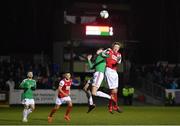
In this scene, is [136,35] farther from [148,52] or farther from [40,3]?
[40,3]

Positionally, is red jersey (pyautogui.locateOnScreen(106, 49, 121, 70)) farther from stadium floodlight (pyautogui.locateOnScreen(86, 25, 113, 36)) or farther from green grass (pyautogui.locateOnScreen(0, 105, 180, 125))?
stadium floodlight (pyautogui.locateOnScreen(86, 25, 113, 36))

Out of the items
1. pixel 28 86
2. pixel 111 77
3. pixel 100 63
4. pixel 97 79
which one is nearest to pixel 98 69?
pixel 100 63

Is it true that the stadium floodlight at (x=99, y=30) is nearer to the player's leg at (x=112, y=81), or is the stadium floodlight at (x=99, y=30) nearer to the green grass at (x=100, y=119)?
the green grass at (x=100, y=119)

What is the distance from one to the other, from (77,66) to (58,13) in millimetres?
5998

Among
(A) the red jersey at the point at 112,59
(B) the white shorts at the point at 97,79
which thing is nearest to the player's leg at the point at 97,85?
(B) the white shorts at the point at 97,79

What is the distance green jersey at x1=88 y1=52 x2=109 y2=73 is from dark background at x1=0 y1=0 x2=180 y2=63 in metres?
34.6

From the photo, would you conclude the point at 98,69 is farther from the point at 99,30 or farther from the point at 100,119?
the point at 99,30

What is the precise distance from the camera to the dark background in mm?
56281

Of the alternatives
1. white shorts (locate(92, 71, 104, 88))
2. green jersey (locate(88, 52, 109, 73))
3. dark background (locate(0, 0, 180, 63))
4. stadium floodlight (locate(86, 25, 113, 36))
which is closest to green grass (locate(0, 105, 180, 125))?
white shorts (locate(92, 71, 104, 88))

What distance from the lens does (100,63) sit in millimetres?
20703

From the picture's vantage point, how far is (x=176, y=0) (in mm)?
57344

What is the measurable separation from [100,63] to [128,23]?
3484 centimetres

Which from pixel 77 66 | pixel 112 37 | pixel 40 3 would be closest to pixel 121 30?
pixel 112 37

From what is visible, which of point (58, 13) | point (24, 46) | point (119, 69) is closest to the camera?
point (119, 69)
